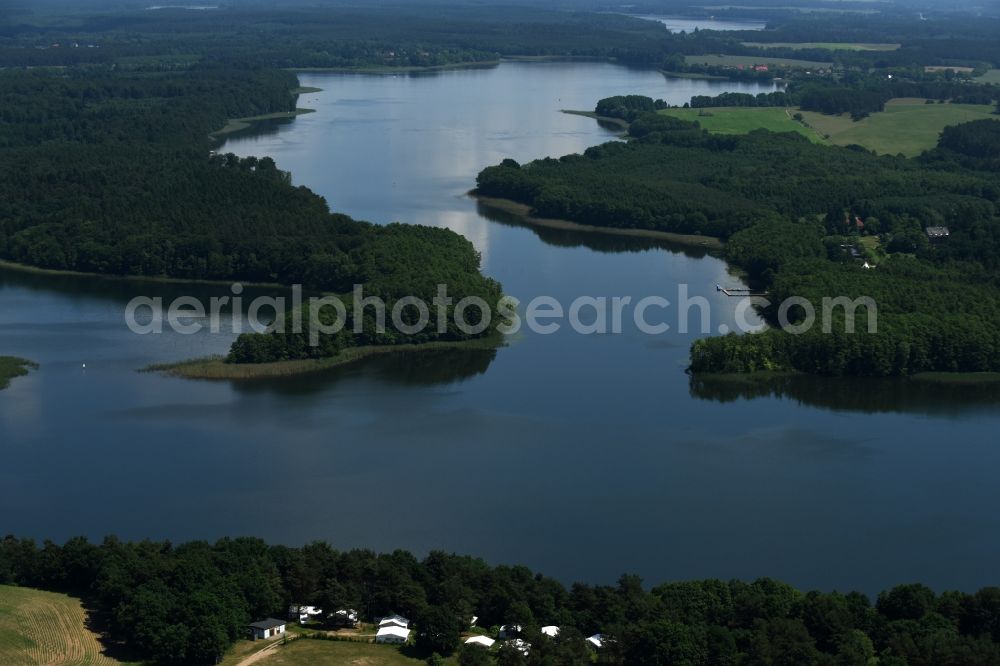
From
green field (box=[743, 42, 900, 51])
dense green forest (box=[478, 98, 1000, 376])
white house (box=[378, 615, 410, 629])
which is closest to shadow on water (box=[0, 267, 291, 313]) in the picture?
dense green forest (box=[478, 98, 1000, 376])

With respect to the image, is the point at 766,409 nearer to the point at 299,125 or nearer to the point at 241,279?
the point at 241,279

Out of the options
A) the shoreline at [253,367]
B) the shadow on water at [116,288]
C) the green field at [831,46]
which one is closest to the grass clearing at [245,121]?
the shadow on water at [116,288]

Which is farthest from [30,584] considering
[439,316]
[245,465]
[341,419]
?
[439,316]

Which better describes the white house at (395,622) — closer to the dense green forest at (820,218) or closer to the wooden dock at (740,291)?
the dense green forest at (820,218)

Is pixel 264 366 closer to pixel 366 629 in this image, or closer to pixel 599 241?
pixel 366 629

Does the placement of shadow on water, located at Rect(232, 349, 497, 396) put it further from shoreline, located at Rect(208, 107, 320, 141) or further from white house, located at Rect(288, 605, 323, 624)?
shoreline, located at Rect(208, 107, 320, 141)

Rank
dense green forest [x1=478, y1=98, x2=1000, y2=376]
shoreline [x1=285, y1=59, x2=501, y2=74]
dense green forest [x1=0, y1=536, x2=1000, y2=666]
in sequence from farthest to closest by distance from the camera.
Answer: shoreline [x1=285, y1=59, x2=501, y2=74] < dense green forest [x1=478, y1=98, x2=1000, y2=376] < dense green forest [x1=0, y1=536, x2=1000, y2=666]

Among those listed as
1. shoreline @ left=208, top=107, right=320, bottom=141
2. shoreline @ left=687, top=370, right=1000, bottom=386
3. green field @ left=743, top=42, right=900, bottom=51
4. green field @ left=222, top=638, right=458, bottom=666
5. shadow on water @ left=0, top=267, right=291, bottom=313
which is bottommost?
green field @ left=222, top=638, right=458, bottom=666
